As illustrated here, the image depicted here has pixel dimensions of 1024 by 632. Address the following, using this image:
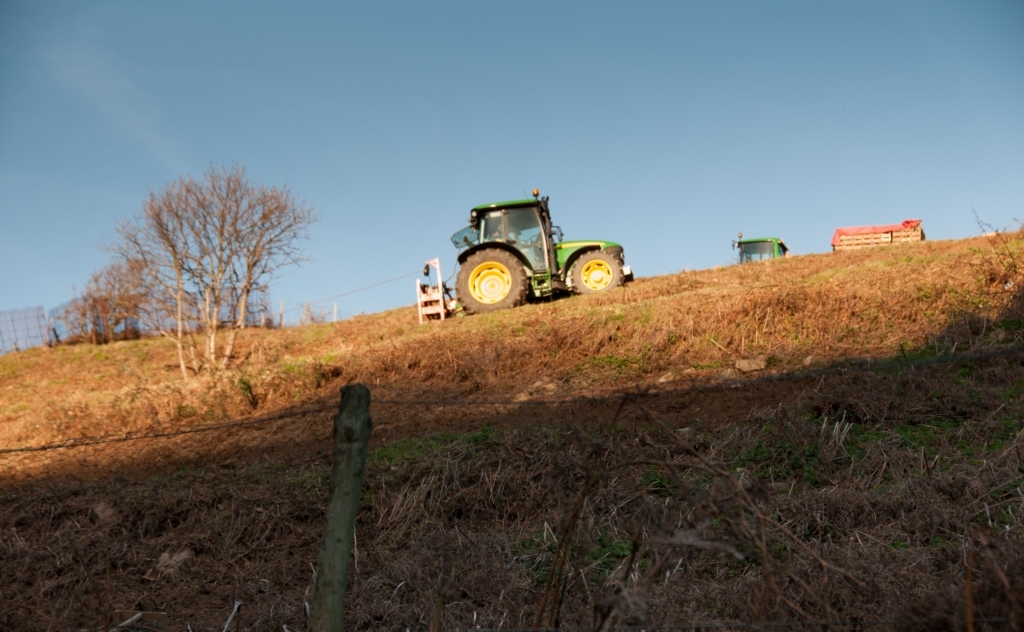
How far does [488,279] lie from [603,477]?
12735 millimetres

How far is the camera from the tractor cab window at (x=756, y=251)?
25.9 m

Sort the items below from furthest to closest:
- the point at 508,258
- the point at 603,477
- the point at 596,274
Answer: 1. the point at 596,274
2. the point at 508,258
3. the point at 603,477

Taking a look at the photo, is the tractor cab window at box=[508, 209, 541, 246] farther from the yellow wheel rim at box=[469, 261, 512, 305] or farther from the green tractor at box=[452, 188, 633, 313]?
the yellow wheel rim at box=[469, 261, 512, 305]

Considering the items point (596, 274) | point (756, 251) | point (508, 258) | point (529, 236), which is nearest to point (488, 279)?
point (508, 258)

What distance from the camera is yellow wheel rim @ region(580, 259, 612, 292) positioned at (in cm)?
1612

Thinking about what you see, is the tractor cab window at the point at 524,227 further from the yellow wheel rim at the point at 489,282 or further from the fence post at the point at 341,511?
the fence post at the point at 341,511

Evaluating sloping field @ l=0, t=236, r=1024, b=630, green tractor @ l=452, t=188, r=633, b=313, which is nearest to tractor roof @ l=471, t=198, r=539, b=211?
green tractor @ l=452, t=188, r=633, b=313

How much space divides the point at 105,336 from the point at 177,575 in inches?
883

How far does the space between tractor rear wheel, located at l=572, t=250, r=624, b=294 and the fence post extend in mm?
13152

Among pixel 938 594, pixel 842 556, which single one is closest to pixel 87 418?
pixel 842 556

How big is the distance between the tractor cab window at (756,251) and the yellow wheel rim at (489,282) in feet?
44.2

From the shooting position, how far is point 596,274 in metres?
16.3

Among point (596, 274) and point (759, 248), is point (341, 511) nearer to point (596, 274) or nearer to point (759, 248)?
point (596, 274)

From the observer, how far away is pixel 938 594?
2744 millimetres
